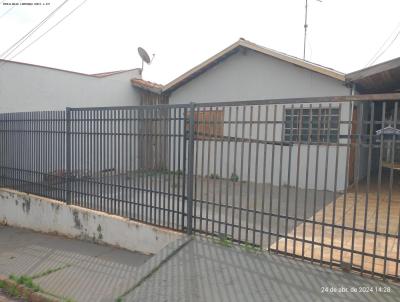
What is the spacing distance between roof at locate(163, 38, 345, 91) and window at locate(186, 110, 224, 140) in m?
5.31

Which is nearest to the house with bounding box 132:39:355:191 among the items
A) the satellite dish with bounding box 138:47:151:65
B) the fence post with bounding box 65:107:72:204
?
the satellite dish with bounding box 138:47:151:65

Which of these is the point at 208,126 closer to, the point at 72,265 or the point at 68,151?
the point at 72,265

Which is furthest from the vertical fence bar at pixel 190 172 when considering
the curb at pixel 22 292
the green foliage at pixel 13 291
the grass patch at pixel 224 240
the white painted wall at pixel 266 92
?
the white painted wall at pixel 266 92

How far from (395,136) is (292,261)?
1858mm

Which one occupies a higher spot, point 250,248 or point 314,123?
point 314,123

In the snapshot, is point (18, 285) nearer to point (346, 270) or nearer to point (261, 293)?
point (261, 293)

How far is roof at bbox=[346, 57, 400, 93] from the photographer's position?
21.9 feet

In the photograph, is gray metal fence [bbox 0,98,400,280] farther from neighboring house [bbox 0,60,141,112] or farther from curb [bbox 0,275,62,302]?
neighboring house [bbox 0,60,141,112]

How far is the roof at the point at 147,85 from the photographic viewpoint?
13.2m

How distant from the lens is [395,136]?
11.2ft

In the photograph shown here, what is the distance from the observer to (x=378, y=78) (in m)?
8.11

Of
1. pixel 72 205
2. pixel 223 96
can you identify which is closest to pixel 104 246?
pixel 72 205

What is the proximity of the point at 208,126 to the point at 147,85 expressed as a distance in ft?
30.7

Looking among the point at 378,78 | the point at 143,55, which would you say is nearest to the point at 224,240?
the point at 378,78
